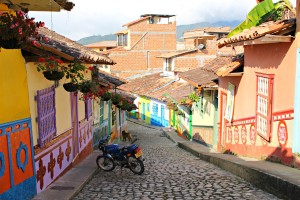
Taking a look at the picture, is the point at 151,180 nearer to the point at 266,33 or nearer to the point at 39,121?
the point at 39,121

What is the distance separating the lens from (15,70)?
6953 millimetres

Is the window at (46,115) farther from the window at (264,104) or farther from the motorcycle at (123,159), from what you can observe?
the window at (264,104)

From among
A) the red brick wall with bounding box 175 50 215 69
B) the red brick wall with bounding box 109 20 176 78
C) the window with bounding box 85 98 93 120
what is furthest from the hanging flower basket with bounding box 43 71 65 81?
the red brick wall with bounding box 109 20 176 78

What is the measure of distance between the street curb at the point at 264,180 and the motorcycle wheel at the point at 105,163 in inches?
127

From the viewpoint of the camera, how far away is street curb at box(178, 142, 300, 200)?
6.90 meters

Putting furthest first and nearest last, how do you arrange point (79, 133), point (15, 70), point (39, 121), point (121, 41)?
point (121, 41)
point (79, 133)
point (39, 121)
point (15, 70)

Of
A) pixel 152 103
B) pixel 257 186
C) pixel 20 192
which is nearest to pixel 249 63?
pixel 257 186

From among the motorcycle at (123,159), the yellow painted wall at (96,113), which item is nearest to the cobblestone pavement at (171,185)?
the motorcycle at (123,159)

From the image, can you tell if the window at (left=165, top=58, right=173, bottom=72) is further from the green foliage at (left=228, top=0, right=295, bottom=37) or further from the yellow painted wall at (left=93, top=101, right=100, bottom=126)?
the green foliage at (left=228, top=0, right=295, bottom=37)

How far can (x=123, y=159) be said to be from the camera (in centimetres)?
1112

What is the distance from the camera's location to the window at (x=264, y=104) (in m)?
9.95

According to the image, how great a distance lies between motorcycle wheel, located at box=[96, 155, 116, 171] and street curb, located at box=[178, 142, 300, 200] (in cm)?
322

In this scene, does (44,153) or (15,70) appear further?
(44,153)

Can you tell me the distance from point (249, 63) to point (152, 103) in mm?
30483
